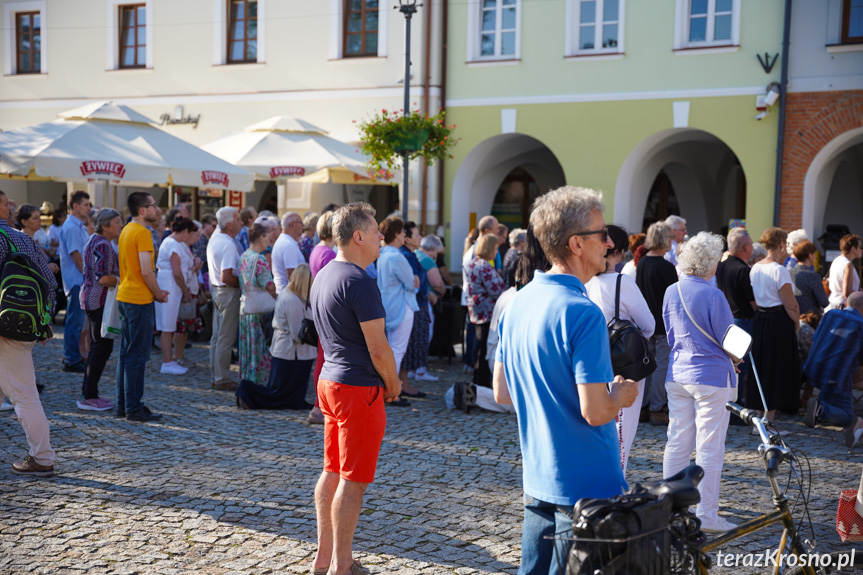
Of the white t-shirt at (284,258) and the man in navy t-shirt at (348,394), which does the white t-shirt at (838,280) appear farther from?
the man in navy t-shirt at (348,394)

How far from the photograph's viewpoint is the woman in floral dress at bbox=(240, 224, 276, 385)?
852 cm

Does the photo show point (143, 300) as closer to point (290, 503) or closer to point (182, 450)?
→ point (182, 450)

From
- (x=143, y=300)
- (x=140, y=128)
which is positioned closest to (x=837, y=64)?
(x=140, y=128)

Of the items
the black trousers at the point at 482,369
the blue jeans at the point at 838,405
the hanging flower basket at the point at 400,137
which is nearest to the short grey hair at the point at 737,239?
the blue jeans at the point at 838,405

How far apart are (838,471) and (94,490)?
5246mm

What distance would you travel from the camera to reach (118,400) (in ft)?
24.5

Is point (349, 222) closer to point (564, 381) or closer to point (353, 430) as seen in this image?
point (353, 430)

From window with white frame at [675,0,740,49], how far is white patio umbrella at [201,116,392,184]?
6025mm

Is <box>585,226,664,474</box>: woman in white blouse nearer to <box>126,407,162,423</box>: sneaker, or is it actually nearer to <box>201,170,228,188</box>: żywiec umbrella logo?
<box>126,407,162,423</box>: sneaker

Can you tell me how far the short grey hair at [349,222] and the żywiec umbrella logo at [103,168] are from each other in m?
7.97

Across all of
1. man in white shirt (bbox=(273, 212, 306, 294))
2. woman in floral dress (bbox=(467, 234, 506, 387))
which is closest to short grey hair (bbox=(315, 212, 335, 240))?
man in white shirt (bbox=(273, 212, 306, 294))

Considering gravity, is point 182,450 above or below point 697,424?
below

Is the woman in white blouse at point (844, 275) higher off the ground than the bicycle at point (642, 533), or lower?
higher

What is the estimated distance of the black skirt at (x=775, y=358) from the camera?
795 centimetres
